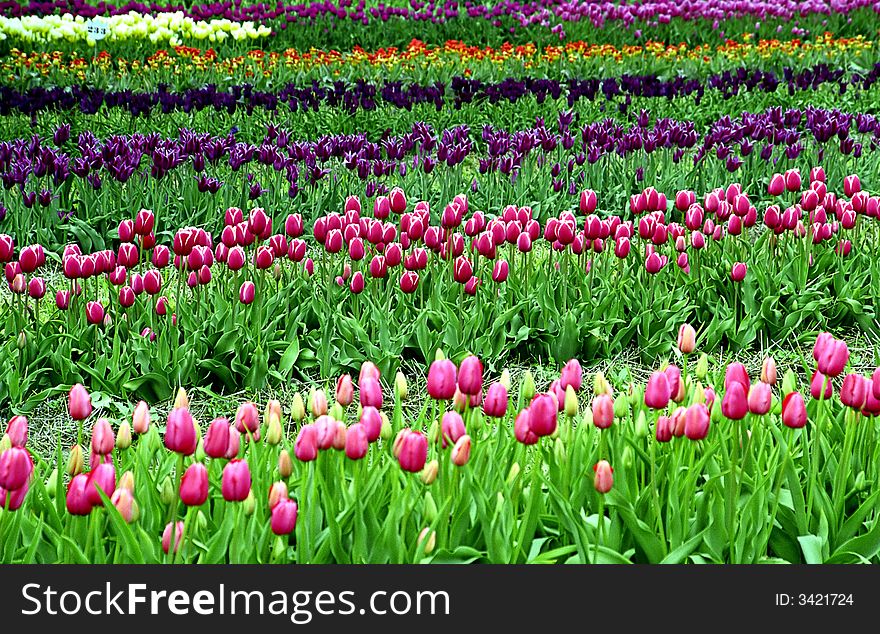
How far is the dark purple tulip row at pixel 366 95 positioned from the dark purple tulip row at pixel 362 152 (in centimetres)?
156

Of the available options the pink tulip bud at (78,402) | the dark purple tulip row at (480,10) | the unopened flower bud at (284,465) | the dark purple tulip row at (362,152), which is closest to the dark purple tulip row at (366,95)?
the dark purple tulip row at (362,152)

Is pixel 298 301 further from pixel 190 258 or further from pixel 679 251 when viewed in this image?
pixel 679 251

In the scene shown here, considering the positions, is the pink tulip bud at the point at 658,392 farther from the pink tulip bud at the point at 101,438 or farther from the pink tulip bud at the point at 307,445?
the pink tulip bud at the point at 101,438

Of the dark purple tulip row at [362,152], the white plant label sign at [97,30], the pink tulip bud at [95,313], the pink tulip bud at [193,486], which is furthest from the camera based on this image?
the white plant label sign at [97,30]

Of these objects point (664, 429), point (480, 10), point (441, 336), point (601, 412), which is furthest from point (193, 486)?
point (480, 10)

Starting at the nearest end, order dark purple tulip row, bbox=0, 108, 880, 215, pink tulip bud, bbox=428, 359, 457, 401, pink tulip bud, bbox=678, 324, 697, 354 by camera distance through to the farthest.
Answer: pink tulip bud, bbox=428, 359, 457, 401 < pink tulip bud, bbox=678, 324, 697, 354 < dark purple tulip row, bbox=0, 108, 880, 215

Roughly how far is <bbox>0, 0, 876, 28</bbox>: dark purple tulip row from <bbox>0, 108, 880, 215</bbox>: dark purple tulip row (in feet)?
30.1

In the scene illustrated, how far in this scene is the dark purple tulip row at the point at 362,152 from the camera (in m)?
6.14

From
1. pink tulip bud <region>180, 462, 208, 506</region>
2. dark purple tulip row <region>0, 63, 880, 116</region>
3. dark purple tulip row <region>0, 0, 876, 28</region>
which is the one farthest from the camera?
dark purple tulip row <region>0, 0, 876, 28</region>

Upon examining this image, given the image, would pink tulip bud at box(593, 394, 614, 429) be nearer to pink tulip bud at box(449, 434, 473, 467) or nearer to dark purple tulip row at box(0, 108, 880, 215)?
pink tulip bud at box(449, 434, 473, 467)

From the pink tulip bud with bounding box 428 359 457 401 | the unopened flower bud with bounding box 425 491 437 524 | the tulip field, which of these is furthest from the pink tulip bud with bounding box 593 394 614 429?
the unopened flower bud with bounding box 425 491 437 524

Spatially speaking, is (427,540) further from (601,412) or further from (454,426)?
(601,412)

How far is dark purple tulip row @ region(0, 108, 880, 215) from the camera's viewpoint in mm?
6145

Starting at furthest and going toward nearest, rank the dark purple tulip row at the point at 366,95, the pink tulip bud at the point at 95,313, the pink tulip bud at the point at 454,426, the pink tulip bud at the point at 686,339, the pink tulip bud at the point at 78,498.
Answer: the dark purple tulip row at the point at 366,95
the pink tulip bud at the point at 95,313
the pink tulip bud at the point at 686,339
the pink tulip bud at the point at 454,426
the pink tulip bud at the point at 78,498
